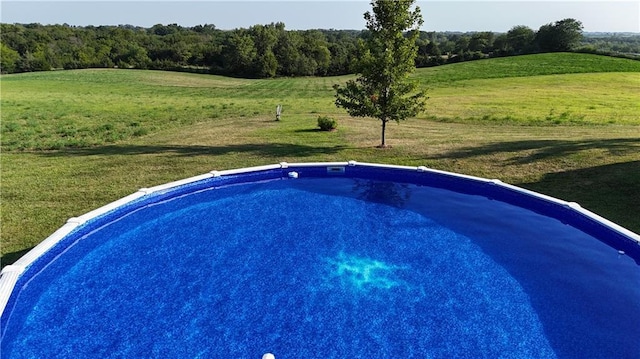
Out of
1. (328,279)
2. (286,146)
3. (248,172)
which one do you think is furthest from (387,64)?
(328,279)

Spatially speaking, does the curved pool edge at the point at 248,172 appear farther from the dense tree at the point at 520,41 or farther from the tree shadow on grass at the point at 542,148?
the dense tree at the point at 520,41

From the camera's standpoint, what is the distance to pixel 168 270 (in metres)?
9.42

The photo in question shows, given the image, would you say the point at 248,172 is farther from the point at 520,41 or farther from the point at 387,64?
the point at 520,41

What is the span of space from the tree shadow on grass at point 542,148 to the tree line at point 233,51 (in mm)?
71913

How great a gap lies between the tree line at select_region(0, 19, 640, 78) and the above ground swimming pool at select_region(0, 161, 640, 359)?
77.3 metres

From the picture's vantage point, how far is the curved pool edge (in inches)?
315

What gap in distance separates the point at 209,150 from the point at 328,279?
10.6m

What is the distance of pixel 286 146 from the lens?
18.4 meters

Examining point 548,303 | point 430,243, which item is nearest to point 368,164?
point 430,243

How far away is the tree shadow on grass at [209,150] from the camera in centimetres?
1725

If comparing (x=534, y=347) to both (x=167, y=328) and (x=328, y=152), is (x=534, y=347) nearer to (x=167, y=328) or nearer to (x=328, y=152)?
(x=167, y=328)

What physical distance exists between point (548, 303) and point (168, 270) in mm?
8324

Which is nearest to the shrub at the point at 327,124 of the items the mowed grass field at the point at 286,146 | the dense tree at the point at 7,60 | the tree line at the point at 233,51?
the mowed grass field at the point at 286,146

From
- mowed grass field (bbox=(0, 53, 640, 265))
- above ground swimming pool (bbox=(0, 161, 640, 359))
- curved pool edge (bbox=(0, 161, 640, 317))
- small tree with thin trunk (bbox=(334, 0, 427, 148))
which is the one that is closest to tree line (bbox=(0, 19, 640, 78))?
mowed grass field (bbox=(0, 53, 640, 265))
